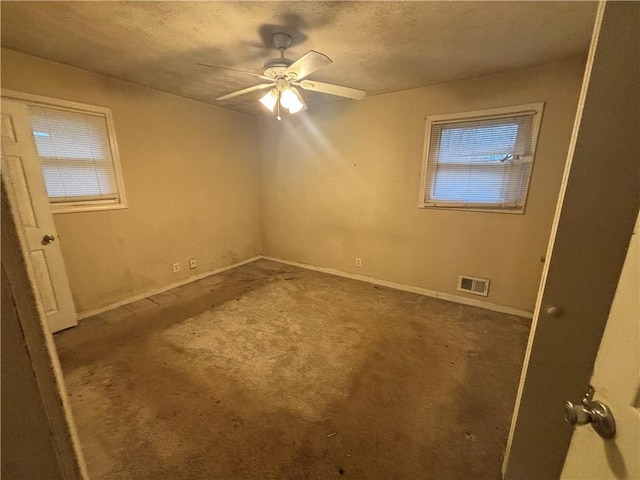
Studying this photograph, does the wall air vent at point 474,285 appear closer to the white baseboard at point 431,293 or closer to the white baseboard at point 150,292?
the white baseboard at point 431,293

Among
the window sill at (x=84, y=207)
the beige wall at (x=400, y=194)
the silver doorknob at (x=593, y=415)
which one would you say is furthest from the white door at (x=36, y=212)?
the silver doorknob at (x=593, y=415)

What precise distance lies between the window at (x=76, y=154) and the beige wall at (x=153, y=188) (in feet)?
0.26

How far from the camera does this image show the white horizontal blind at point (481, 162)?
252cm

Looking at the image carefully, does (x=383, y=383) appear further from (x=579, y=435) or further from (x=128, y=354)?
(x=128, y=354)

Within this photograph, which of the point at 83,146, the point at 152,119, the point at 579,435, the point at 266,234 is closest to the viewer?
the point at 579,435

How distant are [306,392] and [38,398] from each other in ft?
5.08

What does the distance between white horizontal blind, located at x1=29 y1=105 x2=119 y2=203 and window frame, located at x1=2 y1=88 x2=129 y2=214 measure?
2 cm

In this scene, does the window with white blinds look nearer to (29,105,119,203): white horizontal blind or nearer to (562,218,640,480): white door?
(29,105,119,203): white horizontal blind

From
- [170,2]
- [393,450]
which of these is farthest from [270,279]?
[170,2]

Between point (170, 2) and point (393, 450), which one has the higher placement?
point (170, 2)

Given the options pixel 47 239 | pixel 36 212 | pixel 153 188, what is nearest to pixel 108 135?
pixel 153 188

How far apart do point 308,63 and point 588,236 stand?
1.62 meters

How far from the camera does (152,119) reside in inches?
118

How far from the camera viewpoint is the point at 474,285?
9.70 ft
